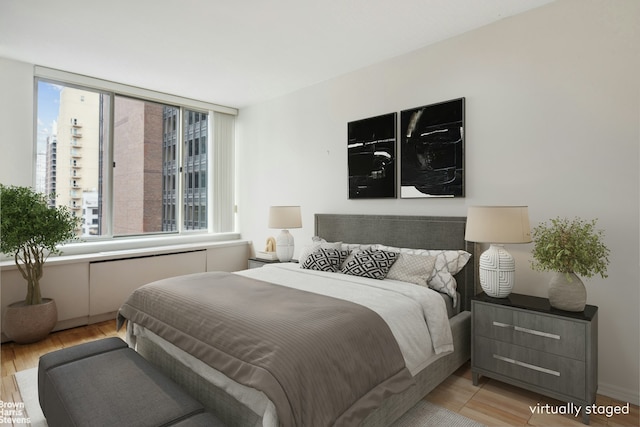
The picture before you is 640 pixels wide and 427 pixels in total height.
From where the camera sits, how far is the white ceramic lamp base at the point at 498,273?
7.76 ft

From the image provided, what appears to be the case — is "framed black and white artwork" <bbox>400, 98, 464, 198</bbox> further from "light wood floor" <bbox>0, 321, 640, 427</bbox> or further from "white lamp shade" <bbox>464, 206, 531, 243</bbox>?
"light wood floor" <bbox>0, 321, 640, 427</bbox>

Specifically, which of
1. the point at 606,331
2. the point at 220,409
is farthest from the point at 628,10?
the point at 220,409

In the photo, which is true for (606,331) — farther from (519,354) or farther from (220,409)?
(220,409)

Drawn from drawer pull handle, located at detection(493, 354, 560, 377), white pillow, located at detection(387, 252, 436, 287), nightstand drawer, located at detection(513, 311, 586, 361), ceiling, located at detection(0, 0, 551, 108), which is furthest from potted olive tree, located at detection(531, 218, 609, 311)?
ceiling, located at detection(0, 0, 551, 108)

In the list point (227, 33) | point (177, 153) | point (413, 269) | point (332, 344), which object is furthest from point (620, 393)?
point (177, 153)

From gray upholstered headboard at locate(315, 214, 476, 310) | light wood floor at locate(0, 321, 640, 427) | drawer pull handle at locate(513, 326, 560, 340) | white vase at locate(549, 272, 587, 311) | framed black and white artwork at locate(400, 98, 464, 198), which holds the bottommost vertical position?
light wood floor at locate(0, 321, 640, 427)

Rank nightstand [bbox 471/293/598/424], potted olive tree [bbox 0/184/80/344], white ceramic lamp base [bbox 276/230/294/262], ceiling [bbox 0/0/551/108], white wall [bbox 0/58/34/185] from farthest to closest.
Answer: white ceramic lamp base [bbox 276/230/294/262], white wall [bbox 0/58/34/185], potted olive tree [bbox 0/184/80/344], ceiling [bbox 0/0/551/108], nightstand [bbox 471/293/598/424]

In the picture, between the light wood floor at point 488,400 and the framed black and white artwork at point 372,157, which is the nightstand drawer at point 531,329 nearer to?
the light wood floor at point 488,400

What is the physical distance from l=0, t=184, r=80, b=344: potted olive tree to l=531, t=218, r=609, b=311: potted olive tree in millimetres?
3937

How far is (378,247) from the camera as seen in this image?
327cm

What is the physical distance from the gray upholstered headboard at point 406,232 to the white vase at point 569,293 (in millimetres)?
708

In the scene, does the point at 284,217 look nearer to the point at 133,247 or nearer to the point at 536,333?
the point at 133,247

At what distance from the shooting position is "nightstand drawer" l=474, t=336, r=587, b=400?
6.66 feet

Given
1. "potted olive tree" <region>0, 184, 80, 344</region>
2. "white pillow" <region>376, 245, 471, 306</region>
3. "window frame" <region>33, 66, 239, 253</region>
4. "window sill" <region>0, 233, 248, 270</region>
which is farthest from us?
"window frame" <region>33, 66, 239, 253</region>
